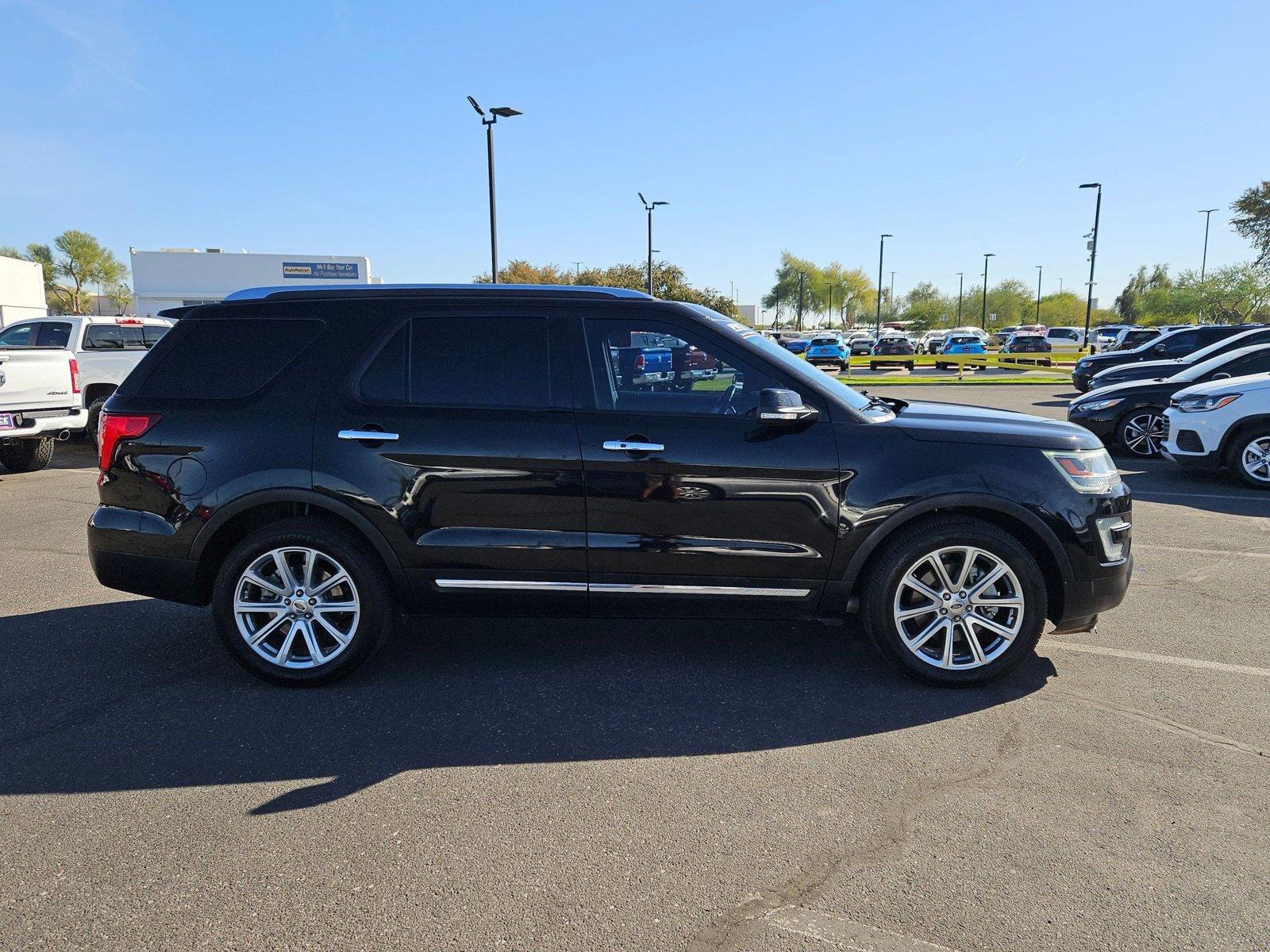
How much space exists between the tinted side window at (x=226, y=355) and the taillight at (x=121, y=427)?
0.41 feet

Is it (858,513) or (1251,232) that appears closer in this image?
(858,513)

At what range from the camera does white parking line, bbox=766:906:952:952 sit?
243 cm

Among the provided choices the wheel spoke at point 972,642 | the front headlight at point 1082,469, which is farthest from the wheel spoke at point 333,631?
the front headlight at point 1082,469

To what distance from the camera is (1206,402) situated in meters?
9.82

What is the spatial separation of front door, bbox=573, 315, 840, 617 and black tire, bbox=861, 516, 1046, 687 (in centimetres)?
28

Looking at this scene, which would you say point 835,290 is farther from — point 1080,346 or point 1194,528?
point 1194,528

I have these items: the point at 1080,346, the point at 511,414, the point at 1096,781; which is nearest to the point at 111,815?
the point at 511,414

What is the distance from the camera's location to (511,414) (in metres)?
4.23

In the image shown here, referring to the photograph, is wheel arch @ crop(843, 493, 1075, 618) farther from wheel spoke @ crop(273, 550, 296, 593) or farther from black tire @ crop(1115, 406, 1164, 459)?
black tire @ crop(1115, 406, 1164, 459)

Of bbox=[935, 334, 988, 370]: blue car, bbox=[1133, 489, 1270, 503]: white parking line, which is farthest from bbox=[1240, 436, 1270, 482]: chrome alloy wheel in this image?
bbox=[935, 334, 988, 370]: blue car

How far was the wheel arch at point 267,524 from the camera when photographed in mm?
4223

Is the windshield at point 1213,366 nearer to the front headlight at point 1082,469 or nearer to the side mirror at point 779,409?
the front headlight at point 1082,469

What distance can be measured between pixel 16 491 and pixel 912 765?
10.4 metres

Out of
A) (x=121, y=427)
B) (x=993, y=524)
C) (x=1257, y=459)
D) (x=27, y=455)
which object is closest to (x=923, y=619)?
(x=993, y=524)
